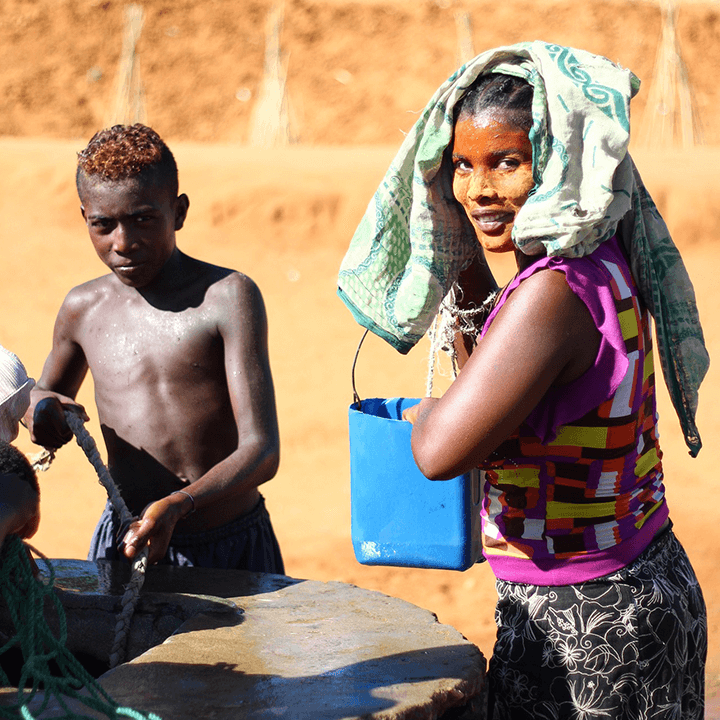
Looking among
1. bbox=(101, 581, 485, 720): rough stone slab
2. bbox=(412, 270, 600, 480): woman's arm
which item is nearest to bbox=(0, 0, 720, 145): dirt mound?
bbox=(101, 581, 485, 720): rough stone slab

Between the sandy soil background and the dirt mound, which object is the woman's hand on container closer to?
the sandy soil background

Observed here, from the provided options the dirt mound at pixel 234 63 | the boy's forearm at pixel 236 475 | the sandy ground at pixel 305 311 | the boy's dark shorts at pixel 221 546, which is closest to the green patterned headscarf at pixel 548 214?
the boy's forearm at pixel 236 475

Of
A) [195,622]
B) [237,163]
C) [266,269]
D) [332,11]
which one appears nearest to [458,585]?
[195,622]

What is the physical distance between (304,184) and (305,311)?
2289mm

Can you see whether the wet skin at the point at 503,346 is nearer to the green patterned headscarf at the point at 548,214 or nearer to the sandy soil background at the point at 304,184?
the green patterned headscarf at the point at 548,214

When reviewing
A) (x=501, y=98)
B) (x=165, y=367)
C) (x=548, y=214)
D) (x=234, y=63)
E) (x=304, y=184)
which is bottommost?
(x=165, y=367)

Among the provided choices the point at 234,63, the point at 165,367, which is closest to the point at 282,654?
the point at 165,367

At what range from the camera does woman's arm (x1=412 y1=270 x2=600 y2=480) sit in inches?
58.5

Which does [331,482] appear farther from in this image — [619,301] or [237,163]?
[237,163]

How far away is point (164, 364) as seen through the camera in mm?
2697

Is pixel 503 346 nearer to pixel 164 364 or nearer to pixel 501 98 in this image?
pixel 501 98

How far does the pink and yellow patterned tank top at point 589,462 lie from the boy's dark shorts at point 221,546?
45.3 inches

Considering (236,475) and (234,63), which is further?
(234,63)

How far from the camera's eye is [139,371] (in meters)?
2.73
